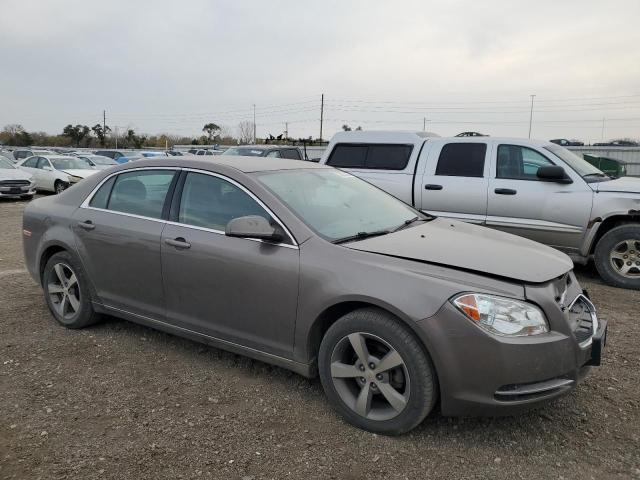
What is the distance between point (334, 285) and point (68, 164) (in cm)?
1860

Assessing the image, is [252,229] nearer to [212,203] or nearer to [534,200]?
[212,203]

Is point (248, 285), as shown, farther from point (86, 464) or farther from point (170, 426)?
point (86, 464)

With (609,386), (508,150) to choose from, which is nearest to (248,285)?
(609,386)

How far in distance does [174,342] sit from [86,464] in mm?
1680

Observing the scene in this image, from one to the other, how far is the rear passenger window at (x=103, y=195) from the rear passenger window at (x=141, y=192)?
0.05 metres

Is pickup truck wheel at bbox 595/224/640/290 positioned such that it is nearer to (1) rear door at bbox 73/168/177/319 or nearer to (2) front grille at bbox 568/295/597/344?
(2) front grille at bbox 568/295/597/344

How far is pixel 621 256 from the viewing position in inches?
245

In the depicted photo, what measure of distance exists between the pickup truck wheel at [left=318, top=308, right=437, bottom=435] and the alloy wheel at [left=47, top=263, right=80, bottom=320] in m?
2.58

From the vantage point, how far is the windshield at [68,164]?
1873 centimetres

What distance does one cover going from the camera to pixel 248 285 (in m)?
3.40

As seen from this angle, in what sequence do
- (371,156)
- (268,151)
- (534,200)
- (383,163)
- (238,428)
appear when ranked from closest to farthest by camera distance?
(238,428)
(534,200)
(383,163)
(371,156)
(268,151)

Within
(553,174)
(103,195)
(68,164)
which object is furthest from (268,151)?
(103,195)

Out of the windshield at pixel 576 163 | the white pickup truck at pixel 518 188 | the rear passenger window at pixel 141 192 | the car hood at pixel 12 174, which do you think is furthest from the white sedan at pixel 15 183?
the windshield at pixel 576 163

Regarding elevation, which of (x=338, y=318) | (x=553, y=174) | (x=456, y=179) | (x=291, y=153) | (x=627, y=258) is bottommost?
(x=627, y=258)
